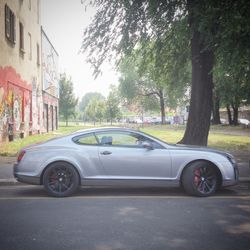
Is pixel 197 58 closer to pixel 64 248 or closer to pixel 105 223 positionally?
pixel 105 223

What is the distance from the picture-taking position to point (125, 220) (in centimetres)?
606

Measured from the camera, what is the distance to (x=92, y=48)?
55.3 ft

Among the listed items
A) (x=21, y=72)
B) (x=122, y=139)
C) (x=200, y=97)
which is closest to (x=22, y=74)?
(x=21, y=72)

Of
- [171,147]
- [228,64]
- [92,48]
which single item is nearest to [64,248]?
[171,147]

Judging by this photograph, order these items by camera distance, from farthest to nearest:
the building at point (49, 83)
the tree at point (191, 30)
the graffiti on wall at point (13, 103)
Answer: the building at point (49, 83) < the graffiti on wall at point (13, 103) < the tree at point (191, 30)

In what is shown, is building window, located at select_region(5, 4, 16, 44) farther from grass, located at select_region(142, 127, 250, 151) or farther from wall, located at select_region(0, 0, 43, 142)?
grass, located at select_region(142, 127, 250, 151)

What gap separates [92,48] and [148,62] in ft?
11.9

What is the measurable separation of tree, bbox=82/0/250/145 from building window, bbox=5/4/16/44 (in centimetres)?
693

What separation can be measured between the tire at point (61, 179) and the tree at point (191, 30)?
20.7ft

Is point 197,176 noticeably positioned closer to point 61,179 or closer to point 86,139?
point 86,139

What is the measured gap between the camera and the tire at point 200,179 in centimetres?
796

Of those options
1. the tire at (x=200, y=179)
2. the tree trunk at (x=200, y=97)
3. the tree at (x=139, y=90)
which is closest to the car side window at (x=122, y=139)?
the tire at (x=200, y=179)

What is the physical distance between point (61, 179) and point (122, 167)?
48.6 inches

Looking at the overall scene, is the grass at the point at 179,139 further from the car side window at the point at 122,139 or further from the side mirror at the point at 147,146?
the side mirror at the point at 147,146
